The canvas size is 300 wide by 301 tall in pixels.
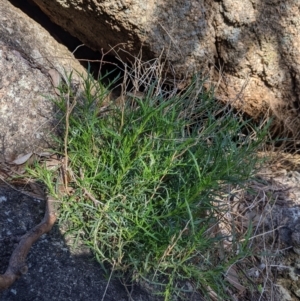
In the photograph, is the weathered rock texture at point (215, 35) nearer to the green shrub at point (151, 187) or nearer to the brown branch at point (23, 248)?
the green shrub at point (151, 187)

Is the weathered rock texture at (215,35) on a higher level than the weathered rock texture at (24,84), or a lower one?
higher

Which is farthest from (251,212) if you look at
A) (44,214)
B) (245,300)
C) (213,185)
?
(44,214)

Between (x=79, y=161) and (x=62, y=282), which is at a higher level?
(x=79, y=161)

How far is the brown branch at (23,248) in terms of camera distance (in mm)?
1766

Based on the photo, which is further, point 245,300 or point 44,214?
point 245,300

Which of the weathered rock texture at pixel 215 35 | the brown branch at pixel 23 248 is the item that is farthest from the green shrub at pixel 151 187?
the weathered rock texture at pixel 215 35

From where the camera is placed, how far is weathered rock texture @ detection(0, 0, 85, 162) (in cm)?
226

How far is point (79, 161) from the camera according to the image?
2174 mm

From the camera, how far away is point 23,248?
188cm

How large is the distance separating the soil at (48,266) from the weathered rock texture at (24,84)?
0.87ft

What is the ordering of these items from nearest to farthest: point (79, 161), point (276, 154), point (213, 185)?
1. point (213, 185)
2. point (79, 161)
3. point (276, 154)

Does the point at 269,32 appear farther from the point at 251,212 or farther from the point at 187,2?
the point at 251,212

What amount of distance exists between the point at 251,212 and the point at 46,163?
1030 mm

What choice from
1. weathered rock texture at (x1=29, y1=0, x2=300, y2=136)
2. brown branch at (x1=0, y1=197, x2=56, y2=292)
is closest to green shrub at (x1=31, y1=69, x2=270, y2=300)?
brown branch at (x1=0, y1=197, x2=56, y2=292)
